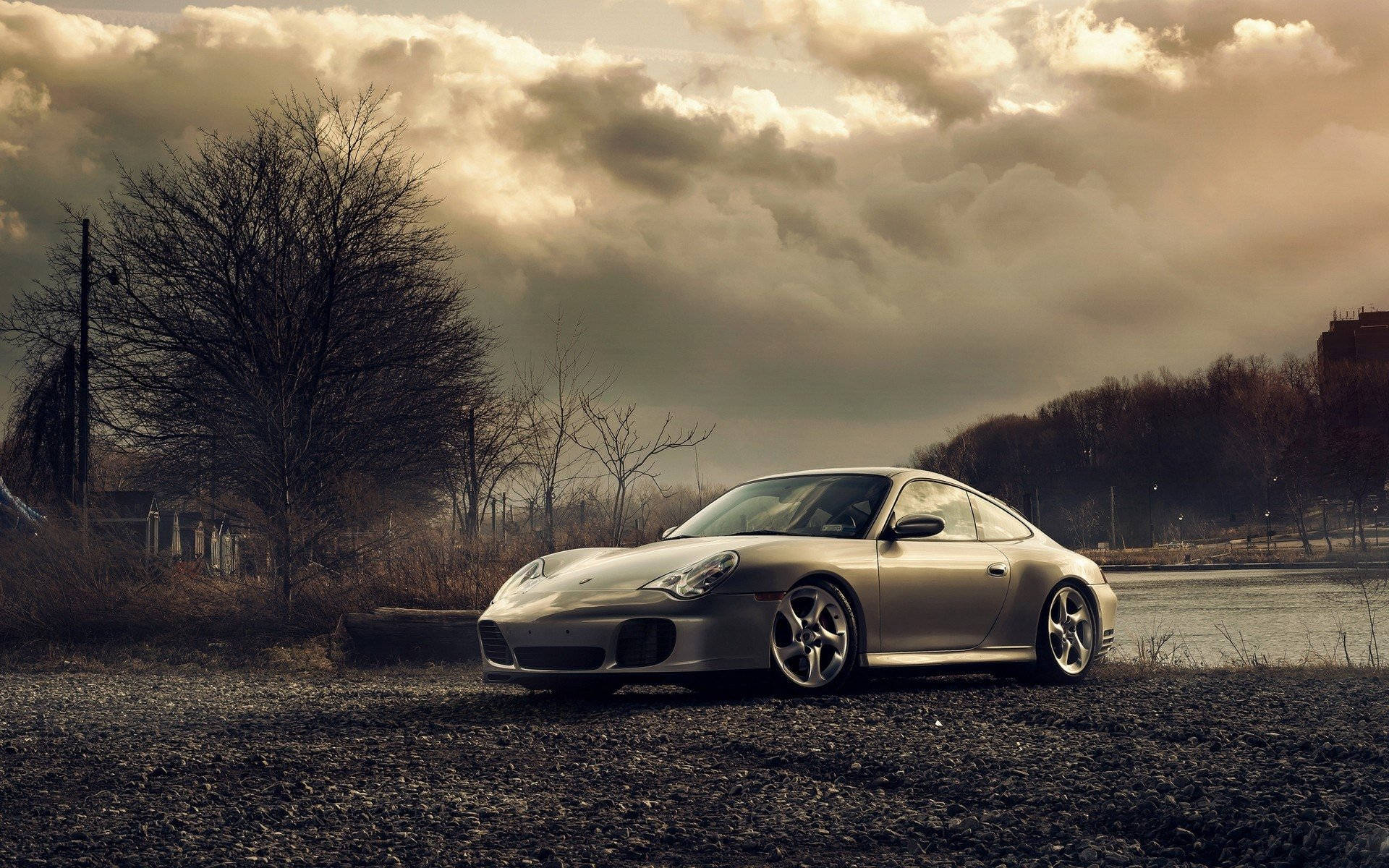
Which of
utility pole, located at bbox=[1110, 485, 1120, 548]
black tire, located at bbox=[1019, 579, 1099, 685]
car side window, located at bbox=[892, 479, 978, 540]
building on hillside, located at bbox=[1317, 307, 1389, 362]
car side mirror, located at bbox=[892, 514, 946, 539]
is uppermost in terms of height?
building on hillside, located at bbox=[1317, 307, 1389, 362]

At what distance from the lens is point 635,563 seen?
25.2 ft

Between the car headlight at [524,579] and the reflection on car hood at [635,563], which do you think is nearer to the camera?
the reflection on car hood at [635,563]

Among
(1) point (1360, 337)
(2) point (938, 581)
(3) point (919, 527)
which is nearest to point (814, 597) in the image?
(3) point (919, 527)

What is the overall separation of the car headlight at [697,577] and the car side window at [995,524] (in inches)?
90.3

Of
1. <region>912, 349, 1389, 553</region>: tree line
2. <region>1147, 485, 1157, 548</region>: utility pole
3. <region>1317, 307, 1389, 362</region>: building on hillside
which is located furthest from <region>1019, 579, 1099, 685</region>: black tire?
<region>1317, 307, 1389, 362</region>: building on hillside

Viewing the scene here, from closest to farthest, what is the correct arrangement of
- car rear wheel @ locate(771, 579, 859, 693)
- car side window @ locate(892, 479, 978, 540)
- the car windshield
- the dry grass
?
car rear wheel @ locate(771, 579, 859, 693) → the car windshield → car side window @ locate(892, 479, 978, 540) → the dry grass

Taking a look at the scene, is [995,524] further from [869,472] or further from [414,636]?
[414,636]

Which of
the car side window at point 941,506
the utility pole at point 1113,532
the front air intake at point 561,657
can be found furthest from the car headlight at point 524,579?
the utility pole at point 1113,532

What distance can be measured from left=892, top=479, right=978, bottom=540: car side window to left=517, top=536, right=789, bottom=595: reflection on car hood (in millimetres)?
1084

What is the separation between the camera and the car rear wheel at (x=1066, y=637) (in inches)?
343

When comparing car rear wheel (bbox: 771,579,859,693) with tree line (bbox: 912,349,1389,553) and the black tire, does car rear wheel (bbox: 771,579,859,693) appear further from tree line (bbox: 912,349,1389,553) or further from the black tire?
tree line (bbox: 912,349,1389,553)

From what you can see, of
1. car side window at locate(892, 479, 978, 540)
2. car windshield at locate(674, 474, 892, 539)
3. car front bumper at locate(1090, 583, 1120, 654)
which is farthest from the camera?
car front bumper at locate(1090, 583, 1120, 654)

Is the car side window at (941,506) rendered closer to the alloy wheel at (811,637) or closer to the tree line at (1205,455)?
the alloy wheel at (811,637)

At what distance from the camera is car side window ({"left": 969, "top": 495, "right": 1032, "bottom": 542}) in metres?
8.88
